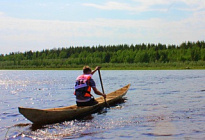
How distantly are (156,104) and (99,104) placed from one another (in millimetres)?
4969

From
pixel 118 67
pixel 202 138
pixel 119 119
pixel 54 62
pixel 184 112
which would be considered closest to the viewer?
pixel 202 138

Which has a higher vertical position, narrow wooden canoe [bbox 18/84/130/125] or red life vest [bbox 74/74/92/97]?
red life vest [bbox 74/74/92/97]

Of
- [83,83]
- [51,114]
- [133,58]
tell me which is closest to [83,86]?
[83,83]

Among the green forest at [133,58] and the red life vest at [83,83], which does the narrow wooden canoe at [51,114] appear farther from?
the green forest at [133,58]

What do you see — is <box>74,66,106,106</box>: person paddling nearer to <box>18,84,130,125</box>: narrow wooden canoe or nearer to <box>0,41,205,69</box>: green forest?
<box>18,84,130,125</box>: narrow wooden canoe

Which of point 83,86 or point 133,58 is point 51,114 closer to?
point 83,86

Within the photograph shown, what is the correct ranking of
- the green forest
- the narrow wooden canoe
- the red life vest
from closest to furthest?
the narrow wooden canoe, the red life vest, the green forest

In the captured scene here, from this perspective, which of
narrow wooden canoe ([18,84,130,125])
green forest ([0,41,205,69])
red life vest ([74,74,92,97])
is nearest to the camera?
narrow wooden canoe ([18,84,130,125])

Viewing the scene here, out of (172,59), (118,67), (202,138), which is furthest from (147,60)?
(202,138)

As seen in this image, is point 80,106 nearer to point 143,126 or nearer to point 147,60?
point 143,126

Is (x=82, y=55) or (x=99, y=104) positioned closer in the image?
(x=99, y=104)

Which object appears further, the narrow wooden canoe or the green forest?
the green forest

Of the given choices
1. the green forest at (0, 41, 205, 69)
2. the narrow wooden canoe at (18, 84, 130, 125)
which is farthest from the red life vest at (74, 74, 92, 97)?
the green forest at (0, 41, 205, 69)

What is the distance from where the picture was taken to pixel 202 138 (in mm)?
11602
